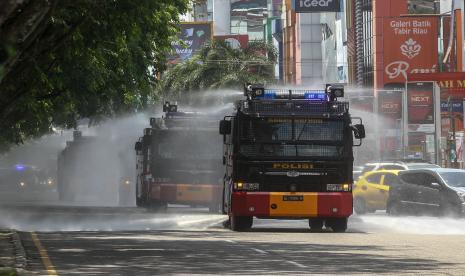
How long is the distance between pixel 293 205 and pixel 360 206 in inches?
633

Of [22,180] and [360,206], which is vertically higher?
[360,206]

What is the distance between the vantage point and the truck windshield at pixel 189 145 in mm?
41469

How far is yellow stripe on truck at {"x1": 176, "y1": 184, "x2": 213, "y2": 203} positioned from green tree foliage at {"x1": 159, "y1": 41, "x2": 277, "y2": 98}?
28344mm

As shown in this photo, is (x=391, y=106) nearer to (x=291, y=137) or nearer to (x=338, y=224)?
(x=338, y=224)

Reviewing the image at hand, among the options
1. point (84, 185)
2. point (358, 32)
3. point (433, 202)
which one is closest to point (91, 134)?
point (84, 185)

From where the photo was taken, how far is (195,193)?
41625 mm

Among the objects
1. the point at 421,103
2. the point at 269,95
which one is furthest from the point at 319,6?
the point at 269,95

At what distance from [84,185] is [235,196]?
44542 mm

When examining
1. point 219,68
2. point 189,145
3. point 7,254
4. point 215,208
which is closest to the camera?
point 7,254

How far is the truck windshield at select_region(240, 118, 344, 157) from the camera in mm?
27547

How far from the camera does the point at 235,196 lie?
2767 centimetres

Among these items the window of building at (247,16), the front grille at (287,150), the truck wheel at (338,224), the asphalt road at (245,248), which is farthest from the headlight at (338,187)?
the window of building at (247,16)

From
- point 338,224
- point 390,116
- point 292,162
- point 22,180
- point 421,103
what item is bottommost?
point 22,180

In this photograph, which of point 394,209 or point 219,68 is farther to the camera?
point 219,68
